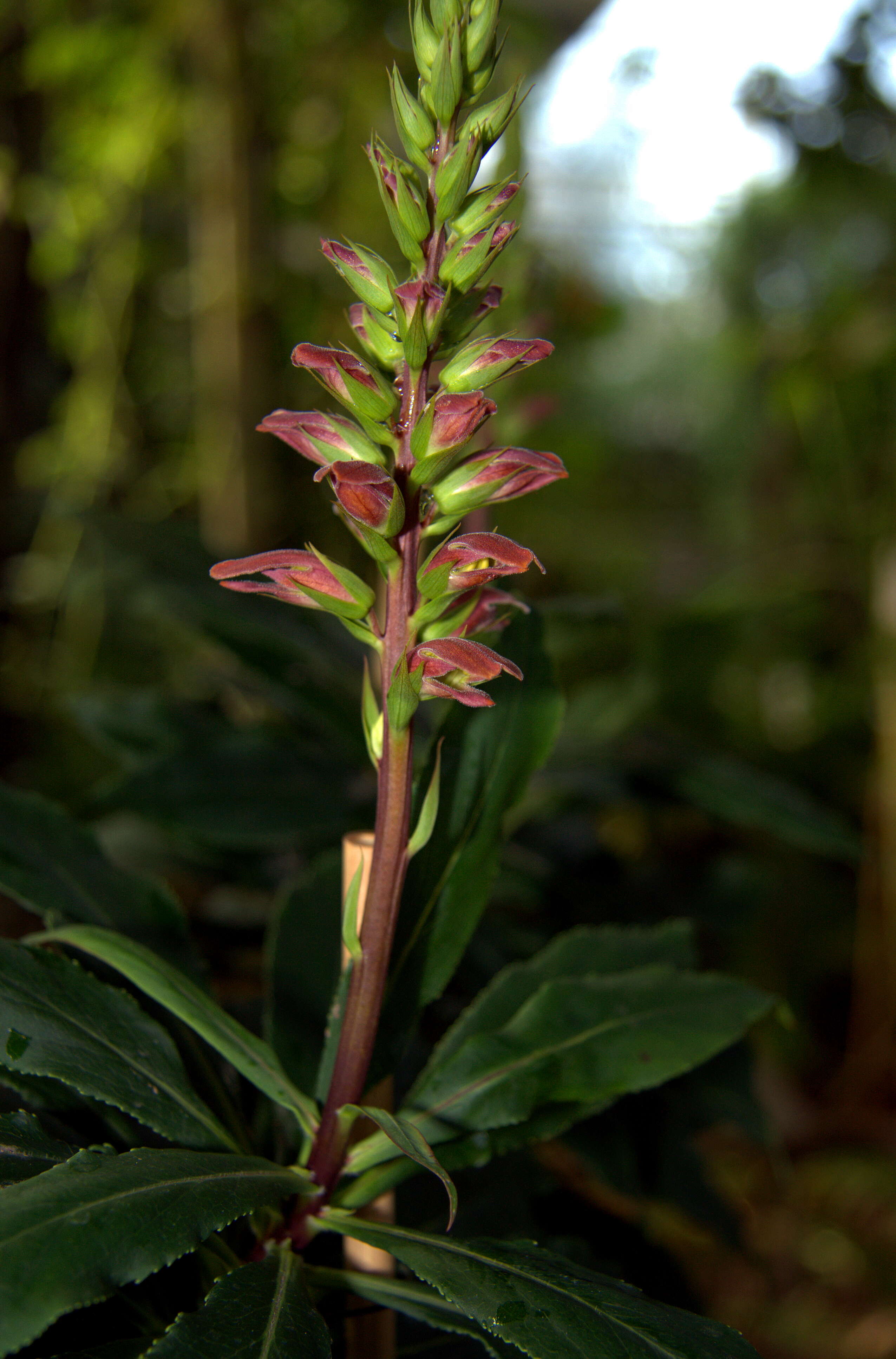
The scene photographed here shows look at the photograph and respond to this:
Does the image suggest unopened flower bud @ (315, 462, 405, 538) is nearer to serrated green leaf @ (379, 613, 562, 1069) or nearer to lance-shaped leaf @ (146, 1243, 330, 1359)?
serrated green leaf @ (379, 613, 562, 1069)

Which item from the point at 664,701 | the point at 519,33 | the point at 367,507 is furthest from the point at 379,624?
the point at 664,701

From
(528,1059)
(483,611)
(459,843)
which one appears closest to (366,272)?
(483,611)

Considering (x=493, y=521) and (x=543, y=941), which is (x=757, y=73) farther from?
(x=543, y=941)

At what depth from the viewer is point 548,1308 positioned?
1.08 ft

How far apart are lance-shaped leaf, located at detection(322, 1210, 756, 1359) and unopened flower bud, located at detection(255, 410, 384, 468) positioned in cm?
31

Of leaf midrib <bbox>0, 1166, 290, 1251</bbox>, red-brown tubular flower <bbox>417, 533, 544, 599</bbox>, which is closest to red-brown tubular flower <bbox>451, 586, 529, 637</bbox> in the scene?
red-brown tubular flower <bbox>417, 533, 544, 599</bbox>

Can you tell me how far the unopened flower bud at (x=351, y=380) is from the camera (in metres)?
0.34

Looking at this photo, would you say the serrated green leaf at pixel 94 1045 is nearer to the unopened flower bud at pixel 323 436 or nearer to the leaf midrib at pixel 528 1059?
the leaf midrib at pixel 528 1059

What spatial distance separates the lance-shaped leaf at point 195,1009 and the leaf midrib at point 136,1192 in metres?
0.04

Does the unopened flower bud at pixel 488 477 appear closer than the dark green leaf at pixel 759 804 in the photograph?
Yes

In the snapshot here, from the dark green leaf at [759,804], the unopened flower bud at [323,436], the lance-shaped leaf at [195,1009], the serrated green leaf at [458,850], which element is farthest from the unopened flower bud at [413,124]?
the dark green leaf at [759,804]

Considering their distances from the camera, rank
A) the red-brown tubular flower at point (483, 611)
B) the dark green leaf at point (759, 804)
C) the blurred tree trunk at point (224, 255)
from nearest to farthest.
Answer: the red-brown tubular flower at point (483, 611), the dark green leaf at point (759, 804), the blurred tree trunk at point (224, 255)

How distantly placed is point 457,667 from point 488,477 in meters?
0.08

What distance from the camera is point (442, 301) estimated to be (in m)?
0.34
